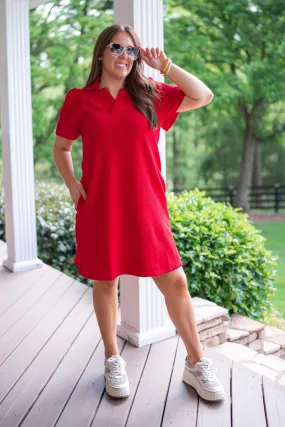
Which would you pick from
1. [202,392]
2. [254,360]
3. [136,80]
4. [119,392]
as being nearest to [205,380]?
[202,392]

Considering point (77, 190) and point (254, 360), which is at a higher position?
point (77, 190)

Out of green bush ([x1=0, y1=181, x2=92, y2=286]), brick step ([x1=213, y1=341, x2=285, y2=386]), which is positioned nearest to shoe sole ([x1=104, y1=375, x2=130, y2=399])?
brick step ([x1=213, y1=341, x2=285, y2=386])

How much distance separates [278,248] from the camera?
32.1 ft

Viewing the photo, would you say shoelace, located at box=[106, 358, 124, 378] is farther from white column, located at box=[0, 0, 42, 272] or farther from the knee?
white column, located at box=[0, 0, 42, 272]

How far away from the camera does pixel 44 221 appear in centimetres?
512

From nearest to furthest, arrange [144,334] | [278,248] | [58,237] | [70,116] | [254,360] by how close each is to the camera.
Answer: [70,116] < [144,334] < [254,360] < [58,237] < [278,248]

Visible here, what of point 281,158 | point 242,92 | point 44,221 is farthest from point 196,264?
point 281,158

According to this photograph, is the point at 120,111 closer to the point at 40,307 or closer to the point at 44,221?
the point at 40,307

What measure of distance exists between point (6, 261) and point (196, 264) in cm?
182

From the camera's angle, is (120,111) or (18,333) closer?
(120,111)

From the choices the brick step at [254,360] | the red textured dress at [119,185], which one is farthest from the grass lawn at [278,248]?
the red textured dress at [119,185]

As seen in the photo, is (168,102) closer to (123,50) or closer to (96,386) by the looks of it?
(123,50)

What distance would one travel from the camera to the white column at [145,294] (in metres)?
2.57

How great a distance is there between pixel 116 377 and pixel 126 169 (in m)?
0.89
